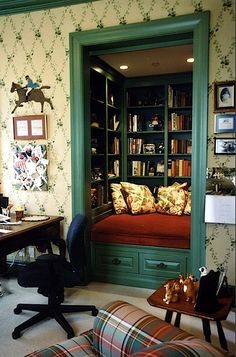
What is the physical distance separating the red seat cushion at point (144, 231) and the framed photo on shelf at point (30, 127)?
114 centimetres

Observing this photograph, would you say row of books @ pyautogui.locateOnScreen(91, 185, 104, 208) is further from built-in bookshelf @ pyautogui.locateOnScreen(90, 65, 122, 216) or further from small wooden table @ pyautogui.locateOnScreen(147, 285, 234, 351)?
small wooden table @ pyautogui.locateOnScreen(147, 285, 234, 351)

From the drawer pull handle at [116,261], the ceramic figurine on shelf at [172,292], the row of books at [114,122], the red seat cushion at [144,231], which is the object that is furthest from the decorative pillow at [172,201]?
the ceramic figurine on shelf at [172,292]

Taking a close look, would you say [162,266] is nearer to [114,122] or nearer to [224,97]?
[224,97]

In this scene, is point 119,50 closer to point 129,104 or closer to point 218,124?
point 218,124

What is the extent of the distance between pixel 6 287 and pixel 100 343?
2.10 metres

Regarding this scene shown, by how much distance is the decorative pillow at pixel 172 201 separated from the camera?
161 inches

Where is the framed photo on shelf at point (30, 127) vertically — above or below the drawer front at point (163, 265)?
above

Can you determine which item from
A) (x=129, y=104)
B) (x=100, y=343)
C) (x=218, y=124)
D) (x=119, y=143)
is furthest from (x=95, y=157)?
(x=100, y=343)

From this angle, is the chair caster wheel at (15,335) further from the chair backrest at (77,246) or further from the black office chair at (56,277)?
the chair backrest at (77,246)

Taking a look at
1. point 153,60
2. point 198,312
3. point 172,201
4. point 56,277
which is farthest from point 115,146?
point 198,312

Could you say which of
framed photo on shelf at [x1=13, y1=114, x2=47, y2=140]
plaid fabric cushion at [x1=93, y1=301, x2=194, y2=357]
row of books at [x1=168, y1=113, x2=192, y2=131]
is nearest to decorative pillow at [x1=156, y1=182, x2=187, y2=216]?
row of books at [x1=168, y1=113, x2=192, y2=131]

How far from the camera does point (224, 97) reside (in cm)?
269

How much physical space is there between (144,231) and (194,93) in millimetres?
1414

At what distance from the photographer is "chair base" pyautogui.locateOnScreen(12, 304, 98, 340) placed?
2.38 meters
